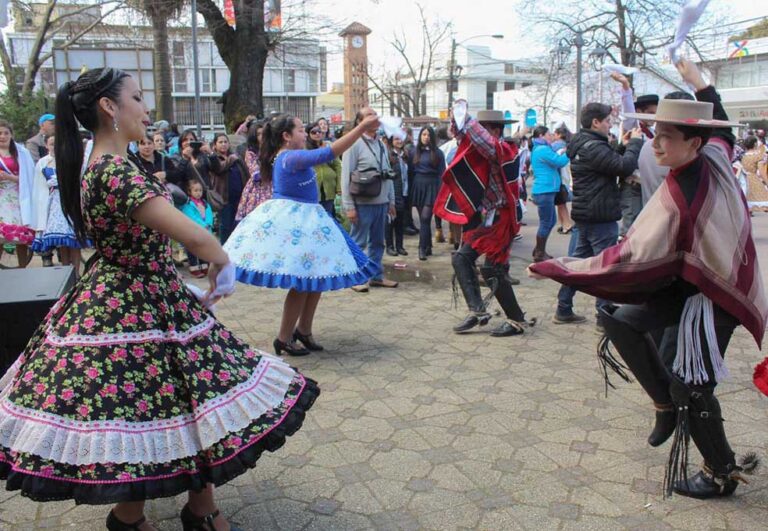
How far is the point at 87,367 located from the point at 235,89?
606 inches

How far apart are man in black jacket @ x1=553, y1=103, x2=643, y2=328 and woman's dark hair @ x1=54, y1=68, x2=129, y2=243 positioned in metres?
4.03

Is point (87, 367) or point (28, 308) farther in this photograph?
point (28, 308)

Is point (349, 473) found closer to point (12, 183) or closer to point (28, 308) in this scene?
point (28, 308)

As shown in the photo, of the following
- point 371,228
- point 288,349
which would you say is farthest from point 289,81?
point 288,349

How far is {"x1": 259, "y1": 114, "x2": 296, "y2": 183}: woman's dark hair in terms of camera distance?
496 centimetres

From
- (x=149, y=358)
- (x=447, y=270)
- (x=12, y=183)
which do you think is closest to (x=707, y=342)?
(x=149, y=358)

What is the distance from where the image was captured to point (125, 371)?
235 centimetres

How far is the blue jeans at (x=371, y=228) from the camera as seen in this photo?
297 inches

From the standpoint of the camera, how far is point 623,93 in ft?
15.5

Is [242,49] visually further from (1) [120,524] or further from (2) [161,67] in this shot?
(1) [120,524]

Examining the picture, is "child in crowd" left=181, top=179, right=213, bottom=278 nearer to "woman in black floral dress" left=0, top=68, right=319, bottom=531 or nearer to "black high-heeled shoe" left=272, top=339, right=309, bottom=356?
"black high-heeled shoe" left=272, top=339, right=309, bottom=356

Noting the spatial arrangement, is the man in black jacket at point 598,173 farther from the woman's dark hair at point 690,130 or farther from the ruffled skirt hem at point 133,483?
the ruffled skirt hem at point 133,483

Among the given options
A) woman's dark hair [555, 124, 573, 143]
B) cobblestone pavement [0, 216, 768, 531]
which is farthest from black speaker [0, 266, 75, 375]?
woman's dark hair [555, 124, 573, 143]

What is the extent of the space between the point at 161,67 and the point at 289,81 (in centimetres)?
4866
